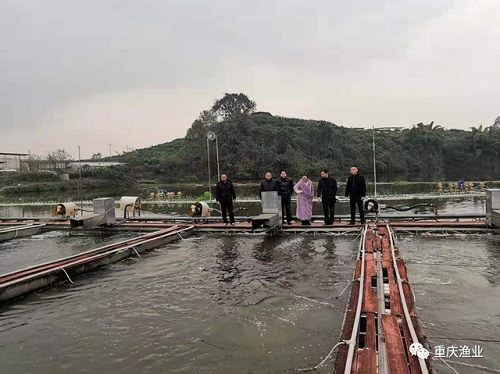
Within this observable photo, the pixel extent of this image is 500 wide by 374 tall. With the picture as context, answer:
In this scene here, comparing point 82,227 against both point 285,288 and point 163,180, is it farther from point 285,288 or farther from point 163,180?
point 163,180

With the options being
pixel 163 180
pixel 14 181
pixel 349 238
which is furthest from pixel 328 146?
pixel 349 238

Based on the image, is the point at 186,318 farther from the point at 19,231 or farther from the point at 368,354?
the point at 19,231

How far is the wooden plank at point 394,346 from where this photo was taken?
2875mm

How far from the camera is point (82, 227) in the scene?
10320 millimetres

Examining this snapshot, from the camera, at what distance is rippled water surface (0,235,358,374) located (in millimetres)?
3566

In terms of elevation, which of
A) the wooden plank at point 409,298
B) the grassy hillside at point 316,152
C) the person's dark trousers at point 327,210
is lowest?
the wooden plank at point 409,298

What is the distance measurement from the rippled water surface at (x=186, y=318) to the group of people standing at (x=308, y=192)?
2.67 meters

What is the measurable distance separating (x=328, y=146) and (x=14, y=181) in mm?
43981

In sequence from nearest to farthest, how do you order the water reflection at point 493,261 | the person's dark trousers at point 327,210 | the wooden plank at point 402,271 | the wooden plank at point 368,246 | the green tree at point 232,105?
the wooden plank at point 402,271 → the water reflection at point 493,261 → the wooden plank at point 368,246 → the person's dark trousers at point 327,210 → the green tree at point 232,105

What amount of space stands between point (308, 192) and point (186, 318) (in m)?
5.85

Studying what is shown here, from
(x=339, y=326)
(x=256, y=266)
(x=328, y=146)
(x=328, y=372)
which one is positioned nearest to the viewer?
(x=328, y=372)

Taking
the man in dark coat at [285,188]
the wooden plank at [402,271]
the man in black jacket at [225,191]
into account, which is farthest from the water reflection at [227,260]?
the wooden plank at [402,271]

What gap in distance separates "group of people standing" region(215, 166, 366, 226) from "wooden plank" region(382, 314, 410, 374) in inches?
228

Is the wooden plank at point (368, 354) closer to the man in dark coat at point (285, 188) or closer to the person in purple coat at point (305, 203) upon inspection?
the person in purple coat at point (305, 203)
